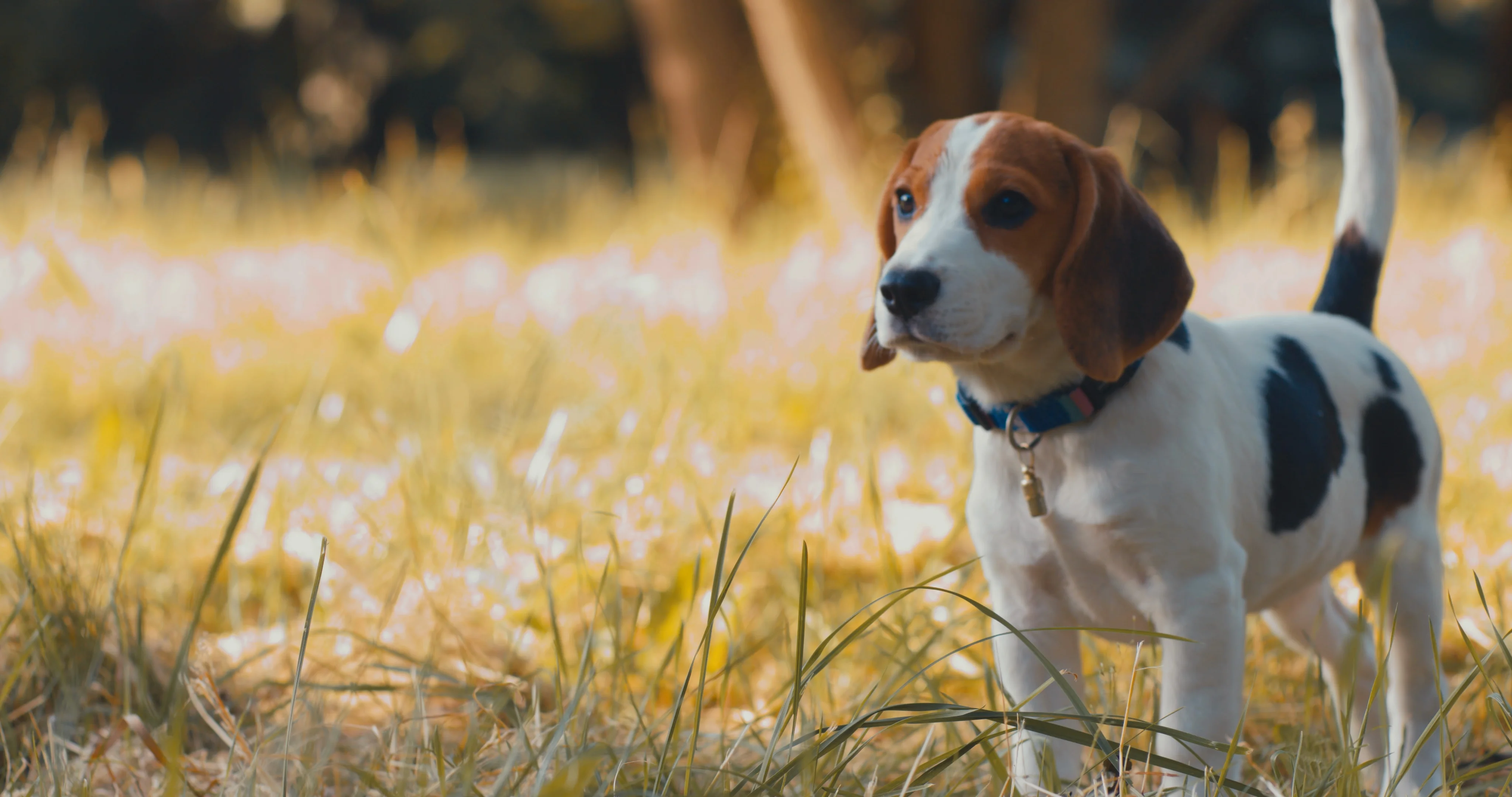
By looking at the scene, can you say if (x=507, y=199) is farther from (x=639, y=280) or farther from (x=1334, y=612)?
(x=1334, y=612)

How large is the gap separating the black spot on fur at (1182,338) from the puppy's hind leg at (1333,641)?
0.50 m

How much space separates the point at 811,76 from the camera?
16.0 feet

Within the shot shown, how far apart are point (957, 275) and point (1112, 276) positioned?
0.22m

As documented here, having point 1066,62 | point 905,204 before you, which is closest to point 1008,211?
point 905,204

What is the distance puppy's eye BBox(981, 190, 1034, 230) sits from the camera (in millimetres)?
1575

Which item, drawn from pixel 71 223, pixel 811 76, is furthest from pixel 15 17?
pixel 811 76

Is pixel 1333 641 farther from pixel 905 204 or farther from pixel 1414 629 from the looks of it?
pixel 905 204

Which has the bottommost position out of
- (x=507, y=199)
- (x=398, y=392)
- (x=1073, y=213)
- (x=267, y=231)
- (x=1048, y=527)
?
(x=507, y=199)

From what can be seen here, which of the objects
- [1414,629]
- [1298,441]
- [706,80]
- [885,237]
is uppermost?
[885,237]

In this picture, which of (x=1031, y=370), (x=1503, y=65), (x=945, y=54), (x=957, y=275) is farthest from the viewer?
(x=1503, y=65)

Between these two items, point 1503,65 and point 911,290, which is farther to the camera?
point 1503,65

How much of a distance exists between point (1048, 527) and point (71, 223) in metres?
4.89

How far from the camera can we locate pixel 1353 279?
211 cm

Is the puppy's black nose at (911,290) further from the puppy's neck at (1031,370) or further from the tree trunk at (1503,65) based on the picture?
the tree trunk at (1503,65)
